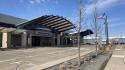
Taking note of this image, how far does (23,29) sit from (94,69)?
47.1 metres

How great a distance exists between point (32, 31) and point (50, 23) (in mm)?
10948

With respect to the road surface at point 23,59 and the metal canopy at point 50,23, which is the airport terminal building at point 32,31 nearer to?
the metal canopy at point 50,23

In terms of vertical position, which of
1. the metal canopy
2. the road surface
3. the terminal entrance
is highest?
the metal canopy

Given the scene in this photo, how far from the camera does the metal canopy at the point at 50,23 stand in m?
62.6

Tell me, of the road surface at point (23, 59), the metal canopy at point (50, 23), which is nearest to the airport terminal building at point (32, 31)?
the metal canopy at point (50, 23)

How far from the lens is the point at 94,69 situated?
42.9ft

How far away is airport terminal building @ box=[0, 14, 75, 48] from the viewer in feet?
176

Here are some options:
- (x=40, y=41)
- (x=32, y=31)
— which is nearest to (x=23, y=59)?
(x=32, y=31)

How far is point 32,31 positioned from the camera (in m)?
64.8

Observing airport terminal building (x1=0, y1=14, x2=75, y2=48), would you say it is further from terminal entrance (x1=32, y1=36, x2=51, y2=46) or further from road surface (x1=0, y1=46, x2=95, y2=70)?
road surface (x1=0, y1=46, x2=95, y2=70)

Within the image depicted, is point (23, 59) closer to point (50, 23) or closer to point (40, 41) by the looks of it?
point (40, 41)

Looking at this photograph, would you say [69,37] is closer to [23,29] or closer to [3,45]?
[23,29]

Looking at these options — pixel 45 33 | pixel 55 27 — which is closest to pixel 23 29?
pixel 45 33

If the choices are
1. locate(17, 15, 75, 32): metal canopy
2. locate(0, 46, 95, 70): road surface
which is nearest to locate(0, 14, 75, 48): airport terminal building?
locate(17, 15, 75, 32): metal canopy
